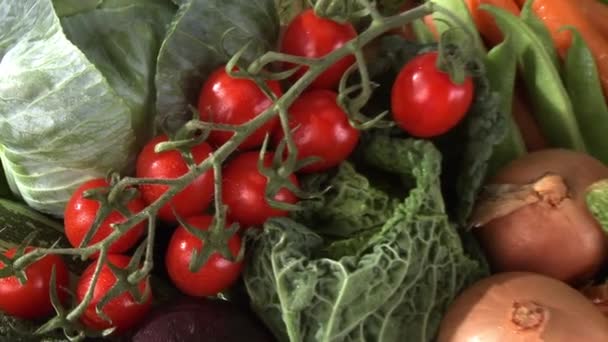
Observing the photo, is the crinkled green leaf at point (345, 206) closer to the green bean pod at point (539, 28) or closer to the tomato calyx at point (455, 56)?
the tomato calyx at point (455, 56)

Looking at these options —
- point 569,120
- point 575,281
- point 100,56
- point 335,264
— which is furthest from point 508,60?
point 100,56

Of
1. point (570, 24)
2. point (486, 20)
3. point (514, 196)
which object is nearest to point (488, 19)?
point (486, 20)

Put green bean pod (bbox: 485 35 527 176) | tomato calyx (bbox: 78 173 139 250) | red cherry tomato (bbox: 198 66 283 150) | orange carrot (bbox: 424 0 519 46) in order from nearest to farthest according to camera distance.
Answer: tomato calyx (bbox: 78 173 139 250)
red cherry tomato (bbox: 198 66 283 150)
green bean pod (bbox: 485 35 527 176)
orange carrot (bbox: 424 0 519 46)

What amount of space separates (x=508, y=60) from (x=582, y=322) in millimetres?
405

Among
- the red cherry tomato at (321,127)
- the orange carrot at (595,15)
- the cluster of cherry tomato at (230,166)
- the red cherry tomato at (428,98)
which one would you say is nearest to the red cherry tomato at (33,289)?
the cluster of cherry tomato at (230,166)

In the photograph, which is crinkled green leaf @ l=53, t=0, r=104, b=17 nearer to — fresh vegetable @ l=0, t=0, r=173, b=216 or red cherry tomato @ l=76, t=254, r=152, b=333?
fresh vegetable @ l=0, t=0, r=173, b=216

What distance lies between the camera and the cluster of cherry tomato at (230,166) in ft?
2.85

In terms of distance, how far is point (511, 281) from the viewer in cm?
89

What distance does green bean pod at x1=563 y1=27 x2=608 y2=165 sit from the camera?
1127mm

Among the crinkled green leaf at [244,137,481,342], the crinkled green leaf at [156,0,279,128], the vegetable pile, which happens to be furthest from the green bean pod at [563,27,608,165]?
the crinkled green leaf at [156,0,279,128]

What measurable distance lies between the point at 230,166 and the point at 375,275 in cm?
23

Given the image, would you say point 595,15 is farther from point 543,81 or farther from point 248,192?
point 248,192

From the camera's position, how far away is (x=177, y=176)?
0.86m

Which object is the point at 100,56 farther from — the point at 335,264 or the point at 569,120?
the point at 569,120
